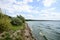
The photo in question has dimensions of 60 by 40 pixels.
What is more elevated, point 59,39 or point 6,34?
point 6,34

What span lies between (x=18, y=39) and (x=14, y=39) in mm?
644

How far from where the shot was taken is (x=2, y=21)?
1377 cm

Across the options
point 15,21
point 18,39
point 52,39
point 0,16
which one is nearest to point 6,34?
point 18,39

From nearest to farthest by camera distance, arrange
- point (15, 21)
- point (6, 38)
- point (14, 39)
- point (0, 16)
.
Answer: point (6, 38), point (14, 39), point (0, 16), point (15, 21)

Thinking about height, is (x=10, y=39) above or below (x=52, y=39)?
above

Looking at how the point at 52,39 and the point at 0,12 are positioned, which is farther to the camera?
the point at 52,39

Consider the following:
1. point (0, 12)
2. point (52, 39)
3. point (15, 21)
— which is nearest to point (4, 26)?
point (0, 12)

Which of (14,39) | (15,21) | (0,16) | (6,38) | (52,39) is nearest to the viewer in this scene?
(6,38)

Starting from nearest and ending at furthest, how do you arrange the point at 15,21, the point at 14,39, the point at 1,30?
the point at 14,39, the point at 1,30, the point at 15,21

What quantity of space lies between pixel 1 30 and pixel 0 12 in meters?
3.75

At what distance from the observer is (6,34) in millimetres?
11203

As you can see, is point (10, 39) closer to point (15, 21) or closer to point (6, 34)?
point (6, 34)

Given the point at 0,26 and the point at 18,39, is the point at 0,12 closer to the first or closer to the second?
the point at 0,26

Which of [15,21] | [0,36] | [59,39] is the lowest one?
[59,39]
